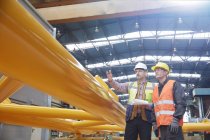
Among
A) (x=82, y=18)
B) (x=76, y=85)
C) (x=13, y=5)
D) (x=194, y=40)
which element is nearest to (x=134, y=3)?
(x=82, y=18)

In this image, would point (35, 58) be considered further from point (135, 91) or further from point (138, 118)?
point (135, 91)

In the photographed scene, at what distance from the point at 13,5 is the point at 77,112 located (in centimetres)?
232

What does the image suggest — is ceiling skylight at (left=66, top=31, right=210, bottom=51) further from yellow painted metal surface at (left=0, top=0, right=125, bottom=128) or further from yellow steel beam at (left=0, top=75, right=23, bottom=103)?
yellow painted metal surface at (left=0, top=0, right=125, bottom=128)

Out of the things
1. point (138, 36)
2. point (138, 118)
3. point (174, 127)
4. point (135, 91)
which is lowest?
point (174, 127)

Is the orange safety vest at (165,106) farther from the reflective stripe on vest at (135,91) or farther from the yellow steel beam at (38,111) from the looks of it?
the yellow steel beam at (38,111)

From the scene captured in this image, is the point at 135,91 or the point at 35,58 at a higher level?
the point at 135,91

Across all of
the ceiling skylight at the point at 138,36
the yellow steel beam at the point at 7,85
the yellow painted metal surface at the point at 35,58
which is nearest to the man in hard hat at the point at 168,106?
the yellow steel beam at the point at 7,85

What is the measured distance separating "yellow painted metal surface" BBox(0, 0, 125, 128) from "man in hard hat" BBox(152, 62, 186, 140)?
224 cm

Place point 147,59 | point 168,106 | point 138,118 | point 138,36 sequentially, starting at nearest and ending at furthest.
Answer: point 168,106 < point 138,118 < point 138,36 < point 147,59

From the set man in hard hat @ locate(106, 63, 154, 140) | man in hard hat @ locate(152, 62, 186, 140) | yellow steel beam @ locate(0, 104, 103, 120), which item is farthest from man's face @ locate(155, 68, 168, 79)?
yellow steel beam @ locate(0, 104, 103, 120)

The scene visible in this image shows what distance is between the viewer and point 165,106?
3.69 meters

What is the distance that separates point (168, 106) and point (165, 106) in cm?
4

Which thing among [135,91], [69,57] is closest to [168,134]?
[135,91]

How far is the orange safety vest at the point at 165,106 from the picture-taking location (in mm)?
3623
